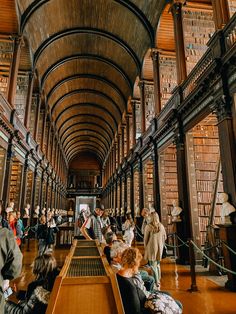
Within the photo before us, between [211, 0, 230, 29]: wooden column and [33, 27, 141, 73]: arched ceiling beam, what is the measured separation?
6602mm

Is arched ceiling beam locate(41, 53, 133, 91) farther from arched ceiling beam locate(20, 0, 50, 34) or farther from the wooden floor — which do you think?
the wooden floor

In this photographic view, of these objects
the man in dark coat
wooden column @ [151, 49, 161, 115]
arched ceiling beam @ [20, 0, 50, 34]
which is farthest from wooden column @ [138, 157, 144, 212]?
the man in dark coat

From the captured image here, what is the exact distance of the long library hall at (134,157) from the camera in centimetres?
199

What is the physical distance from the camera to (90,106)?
20.6 metres

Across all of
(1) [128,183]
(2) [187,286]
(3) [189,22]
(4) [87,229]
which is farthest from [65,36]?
(2) [187,286]

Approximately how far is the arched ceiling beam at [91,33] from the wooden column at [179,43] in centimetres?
444

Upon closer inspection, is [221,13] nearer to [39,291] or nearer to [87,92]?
[39,291]

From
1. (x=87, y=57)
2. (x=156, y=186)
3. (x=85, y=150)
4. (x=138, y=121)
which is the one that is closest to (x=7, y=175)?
(x=156, y=186)

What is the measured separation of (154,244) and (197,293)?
0.94 m

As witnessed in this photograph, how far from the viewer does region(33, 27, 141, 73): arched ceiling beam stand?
36.2 ft

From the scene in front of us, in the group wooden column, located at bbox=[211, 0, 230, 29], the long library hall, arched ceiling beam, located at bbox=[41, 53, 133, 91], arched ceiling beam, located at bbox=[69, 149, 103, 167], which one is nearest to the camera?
the long library hall

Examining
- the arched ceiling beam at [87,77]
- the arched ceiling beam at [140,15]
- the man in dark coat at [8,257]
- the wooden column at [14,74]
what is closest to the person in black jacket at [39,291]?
the man in dark coat at [8,257]

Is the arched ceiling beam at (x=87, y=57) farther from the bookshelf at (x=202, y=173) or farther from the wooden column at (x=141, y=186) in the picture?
the bookshelf at (x=202, y=173)

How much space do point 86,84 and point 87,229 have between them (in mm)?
13721
